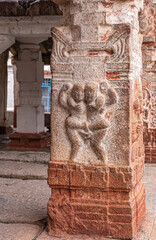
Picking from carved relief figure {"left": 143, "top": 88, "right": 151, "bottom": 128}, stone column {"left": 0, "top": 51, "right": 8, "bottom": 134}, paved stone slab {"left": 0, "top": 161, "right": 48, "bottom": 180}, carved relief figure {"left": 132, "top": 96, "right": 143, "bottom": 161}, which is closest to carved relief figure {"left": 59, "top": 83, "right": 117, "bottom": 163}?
carved relief figure {"left": 132, "top": 96, "right": 143, "bottom": 161}

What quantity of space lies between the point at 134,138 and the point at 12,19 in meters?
4.30

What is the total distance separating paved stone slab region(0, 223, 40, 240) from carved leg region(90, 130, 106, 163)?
2.83ft

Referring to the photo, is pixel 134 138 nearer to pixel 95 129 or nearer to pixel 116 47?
pixel 95 129

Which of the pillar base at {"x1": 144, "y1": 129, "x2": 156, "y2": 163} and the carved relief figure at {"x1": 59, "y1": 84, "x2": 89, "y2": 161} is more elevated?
the carved relief figure at {"x1": 59, "y1": 84, "x2": 89, "y2": 161}

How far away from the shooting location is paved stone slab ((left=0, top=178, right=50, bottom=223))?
3395 mm

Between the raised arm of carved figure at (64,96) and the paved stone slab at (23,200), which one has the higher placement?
the raised arm of carved figure at (64,96)

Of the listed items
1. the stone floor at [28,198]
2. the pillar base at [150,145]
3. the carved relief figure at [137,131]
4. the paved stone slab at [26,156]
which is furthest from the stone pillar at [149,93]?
the carved relief figure at [137,131]

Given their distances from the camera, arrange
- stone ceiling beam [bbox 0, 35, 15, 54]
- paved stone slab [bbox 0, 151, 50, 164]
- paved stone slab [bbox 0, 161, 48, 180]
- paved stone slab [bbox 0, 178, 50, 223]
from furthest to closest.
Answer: paved stone slab [bbox 0, 151, 50, 164] < stone ceiling beam [bbox 0, 35, 15, 54] < paved stone slab [bbox 0, 161, 48, 180] < paved stone slab [bbox 0, 178, 50, 223]

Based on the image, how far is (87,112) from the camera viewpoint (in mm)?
2906

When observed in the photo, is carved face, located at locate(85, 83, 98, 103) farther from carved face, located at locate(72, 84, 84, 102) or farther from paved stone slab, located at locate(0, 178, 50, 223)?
paved stone slab, located at locate(0, 178, 50, 223)

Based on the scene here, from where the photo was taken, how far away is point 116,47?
2.81 m

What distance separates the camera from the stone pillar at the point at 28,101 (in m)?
7.96

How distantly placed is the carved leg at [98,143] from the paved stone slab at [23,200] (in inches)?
37.1

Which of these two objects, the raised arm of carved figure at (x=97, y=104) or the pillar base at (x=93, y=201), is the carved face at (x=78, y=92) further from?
the pillar base at (x=93, y=201)
